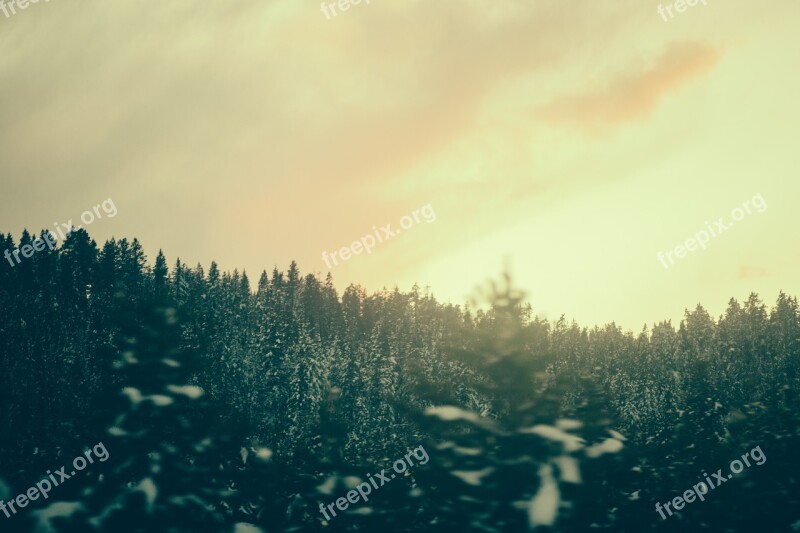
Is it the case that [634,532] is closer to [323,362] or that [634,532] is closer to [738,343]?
[323,362]

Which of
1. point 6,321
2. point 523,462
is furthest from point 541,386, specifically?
point 6,321

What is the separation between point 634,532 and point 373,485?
5897mm

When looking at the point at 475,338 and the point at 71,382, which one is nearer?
the point at 475,338

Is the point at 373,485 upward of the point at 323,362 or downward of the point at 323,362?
downward

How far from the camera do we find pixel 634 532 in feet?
46.0

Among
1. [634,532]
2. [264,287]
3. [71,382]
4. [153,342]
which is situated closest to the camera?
[634,532]

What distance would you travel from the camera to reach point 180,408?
574 inches

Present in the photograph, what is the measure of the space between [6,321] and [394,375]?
33.4 metres

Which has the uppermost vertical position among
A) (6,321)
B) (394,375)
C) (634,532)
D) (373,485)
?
→ (6,321)

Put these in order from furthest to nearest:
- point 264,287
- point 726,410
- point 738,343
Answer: point 264,287 → point 738,343 → point 726,410

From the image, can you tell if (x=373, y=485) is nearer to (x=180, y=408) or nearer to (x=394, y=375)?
(x=180, y=408)

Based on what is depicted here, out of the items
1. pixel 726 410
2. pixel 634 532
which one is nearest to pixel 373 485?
pixel 634 532

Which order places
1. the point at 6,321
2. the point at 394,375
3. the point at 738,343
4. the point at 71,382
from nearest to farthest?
the point at 71,382 → the point at 6,321 → the point at 394,375 → the point at 738,343

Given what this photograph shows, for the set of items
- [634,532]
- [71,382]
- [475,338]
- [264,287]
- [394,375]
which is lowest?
[634,532]
